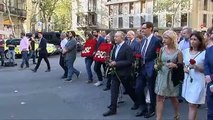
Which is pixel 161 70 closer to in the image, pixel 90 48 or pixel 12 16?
pixel 90 48

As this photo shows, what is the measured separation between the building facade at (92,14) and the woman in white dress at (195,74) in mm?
75292

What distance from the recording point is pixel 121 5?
77.9 m

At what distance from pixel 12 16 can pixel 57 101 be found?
54621mm

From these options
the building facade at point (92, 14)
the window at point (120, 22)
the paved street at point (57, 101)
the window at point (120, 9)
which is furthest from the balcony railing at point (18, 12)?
the paved street at point (57, 101)

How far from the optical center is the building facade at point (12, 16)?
56.8 m

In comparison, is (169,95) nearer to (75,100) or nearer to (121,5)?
(75,100)

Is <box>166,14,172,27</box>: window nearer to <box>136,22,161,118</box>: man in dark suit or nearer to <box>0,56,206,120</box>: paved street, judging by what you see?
<box>0,56,206,120</box>: paved street

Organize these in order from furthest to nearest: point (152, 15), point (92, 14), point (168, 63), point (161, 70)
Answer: point (92, 14), point (152, 15), point (161, 70), point (168, 63)

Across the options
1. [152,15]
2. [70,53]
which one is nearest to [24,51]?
[70,53]

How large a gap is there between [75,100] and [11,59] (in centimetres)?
1238

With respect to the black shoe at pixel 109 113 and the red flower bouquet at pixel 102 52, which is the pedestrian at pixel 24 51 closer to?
the red flower bouquet at pixel 102 52

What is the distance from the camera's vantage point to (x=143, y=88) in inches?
345

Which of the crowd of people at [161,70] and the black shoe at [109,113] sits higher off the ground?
the crowd of people at [161,70]

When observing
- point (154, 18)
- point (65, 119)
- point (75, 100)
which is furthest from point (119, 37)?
point (154, 18)
